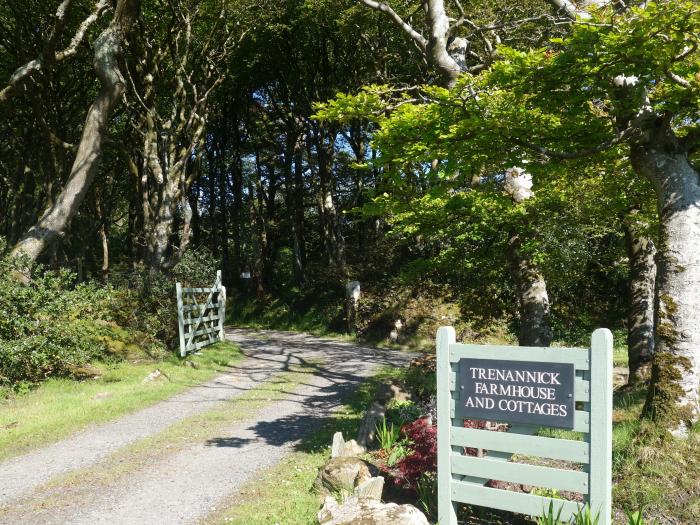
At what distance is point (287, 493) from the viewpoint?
623 cm

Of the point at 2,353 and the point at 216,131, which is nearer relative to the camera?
the point at 2,353

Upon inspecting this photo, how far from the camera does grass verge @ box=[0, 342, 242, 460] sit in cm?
844

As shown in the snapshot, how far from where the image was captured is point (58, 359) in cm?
1134

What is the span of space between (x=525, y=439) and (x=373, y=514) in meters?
1.28

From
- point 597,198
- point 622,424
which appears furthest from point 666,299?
point 597,198

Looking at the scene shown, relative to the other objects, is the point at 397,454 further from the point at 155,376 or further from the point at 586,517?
the point at 155,376

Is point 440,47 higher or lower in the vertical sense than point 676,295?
higher

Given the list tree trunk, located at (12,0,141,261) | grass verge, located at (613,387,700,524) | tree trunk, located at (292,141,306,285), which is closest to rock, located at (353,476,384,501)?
grass verge, located at (613,387,700,524)

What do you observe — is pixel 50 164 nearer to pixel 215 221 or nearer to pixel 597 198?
pixel 215 221

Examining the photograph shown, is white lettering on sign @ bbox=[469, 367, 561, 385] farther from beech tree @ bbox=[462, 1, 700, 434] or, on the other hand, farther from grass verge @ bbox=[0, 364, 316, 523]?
grass verge @ bbox=[0, 364, 316, 523]

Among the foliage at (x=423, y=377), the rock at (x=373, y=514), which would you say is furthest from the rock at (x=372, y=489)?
the foliage at (x=423, y=377)

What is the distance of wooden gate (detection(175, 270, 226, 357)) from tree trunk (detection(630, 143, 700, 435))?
11624 millimetres

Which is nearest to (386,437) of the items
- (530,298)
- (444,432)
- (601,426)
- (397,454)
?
(397,454)

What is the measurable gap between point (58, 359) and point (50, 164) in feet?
40.5
